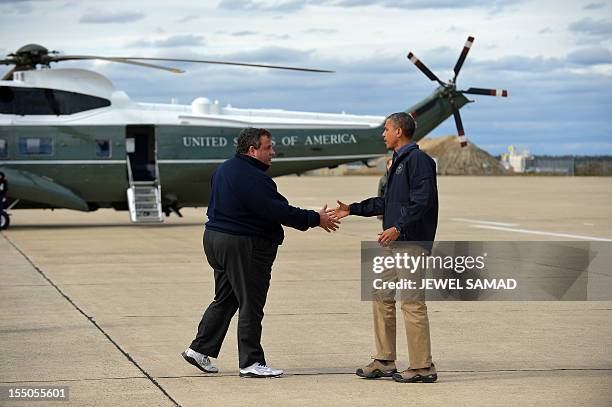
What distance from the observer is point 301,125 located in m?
26.5

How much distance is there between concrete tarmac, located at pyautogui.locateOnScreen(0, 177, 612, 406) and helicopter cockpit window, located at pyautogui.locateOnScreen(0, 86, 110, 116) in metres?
6.93

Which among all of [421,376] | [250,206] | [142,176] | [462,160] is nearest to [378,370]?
[421,376]

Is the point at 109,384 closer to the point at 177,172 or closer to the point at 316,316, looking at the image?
the point at 316,316

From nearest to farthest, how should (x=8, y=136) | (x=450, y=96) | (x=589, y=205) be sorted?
(x=8, y=136) → (x=450, y=96) → (x=589, y=205)

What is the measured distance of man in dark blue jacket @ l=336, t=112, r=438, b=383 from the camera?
7.94 metres

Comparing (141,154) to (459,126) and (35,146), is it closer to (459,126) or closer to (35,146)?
(35,146)

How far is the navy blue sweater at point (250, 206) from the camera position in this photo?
8117 mm

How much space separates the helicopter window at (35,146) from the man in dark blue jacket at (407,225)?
59.5ft

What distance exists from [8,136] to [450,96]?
1049 cm

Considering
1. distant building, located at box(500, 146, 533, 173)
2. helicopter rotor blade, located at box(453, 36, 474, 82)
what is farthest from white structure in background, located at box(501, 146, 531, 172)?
helicopter rotor blade, located at box(453, 36, 474, 82)

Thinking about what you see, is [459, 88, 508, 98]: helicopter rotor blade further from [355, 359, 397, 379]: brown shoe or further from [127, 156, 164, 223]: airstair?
[355, 359, 397, 379]: brown shoe

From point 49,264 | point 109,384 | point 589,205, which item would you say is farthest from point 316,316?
point 589,205

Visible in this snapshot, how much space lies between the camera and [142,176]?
26.4m

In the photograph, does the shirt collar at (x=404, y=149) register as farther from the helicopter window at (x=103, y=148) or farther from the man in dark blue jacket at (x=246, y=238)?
the helicopter window at (x=103, y=148)
